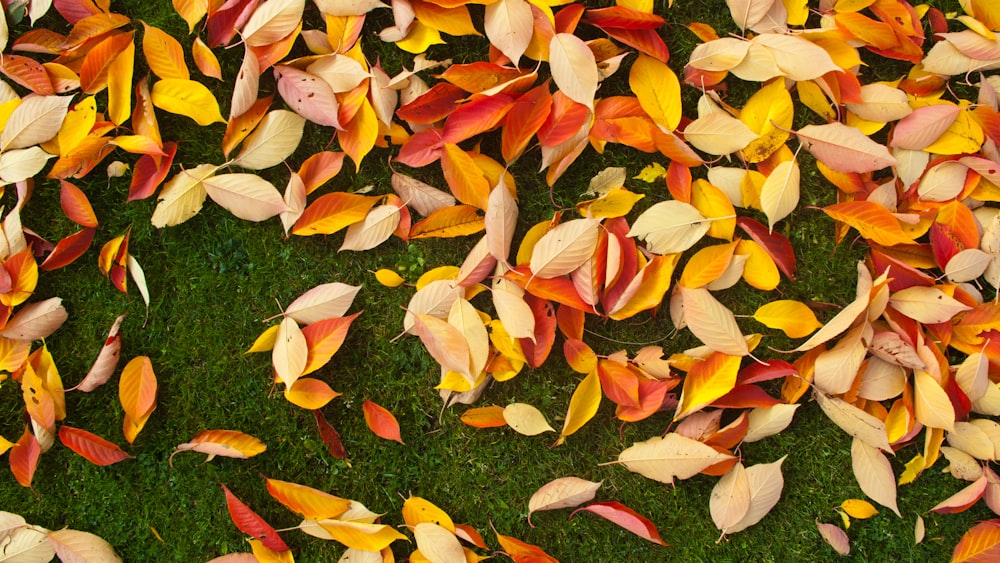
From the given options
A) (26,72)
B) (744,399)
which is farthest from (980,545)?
(26,72)

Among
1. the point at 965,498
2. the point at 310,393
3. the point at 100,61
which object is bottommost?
the point at 965,498

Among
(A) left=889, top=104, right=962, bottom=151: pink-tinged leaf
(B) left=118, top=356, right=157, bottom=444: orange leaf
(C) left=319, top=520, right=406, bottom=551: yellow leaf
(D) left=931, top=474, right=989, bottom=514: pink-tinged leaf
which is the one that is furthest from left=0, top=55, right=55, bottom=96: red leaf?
(D) left=931, top=474, right=989, bottom=514: pink-tinged leaf

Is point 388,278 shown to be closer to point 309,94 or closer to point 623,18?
point 309,94

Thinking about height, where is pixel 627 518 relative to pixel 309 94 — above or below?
below

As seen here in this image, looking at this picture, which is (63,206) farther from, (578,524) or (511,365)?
(578,524)

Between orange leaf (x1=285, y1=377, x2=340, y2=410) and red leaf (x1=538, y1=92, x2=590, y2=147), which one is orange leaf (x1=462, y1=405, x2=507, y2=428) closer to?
orange leaf (x1=285, y1=377, x2=340, y2=410)
